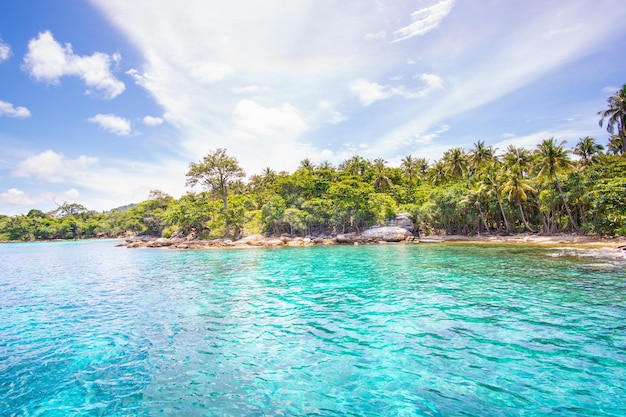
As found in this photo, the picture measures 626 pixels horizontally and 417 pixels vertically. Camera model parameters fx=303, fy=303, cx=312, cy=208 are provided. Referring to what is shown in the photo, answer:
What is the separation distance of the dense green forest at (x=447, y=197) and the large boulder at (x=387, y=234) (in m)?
3.37

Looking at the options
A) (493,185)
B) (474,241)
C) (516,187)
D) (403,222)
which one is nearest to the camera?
(516,187)

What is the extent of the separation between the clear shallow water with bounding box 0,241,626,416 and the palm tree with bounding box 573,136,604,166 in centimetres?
4651

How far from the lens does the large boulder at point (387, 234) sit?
5197 centimetres

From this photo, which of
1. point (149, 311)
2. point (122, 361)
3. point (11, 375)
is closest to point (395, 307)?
point (122, 361)

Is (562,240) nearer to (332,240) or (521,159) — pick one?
(521,159)

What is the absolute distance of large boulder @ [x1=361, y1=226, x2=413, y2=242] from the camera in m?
52.0

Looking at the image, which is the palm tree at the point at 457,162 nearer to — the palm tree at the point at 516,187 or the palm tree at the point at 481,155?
the palm tree at the point at 481,155

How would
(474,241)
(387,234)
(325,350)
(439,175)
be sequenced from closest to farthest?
1. (325,350)
2. (474,241)
3. (387,234)
4. (439,175)

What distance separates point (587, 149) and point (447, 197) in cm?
2344

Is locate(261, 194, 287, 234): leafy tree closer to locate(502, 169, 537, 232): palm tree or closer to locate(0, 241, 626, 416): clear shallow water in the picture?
locate(502, 169, 537, 232): palm tree

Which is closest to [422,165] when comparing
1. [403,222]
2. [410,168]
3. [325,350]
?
[410,168]

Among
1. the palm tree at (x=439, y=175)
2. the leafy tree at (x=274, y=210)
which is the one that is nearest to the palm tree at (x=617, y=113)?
the palm tree at (x=439, y=175)

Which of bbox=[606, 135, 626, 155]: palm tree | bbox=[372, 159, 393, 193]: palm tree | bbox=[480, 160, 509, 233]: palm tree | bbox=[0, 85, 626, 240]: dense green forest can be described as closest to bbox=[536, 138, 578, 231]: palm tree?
bbox=[0, 85, 626, 240]: dense green forest

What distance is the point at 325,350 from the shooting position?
790cm
